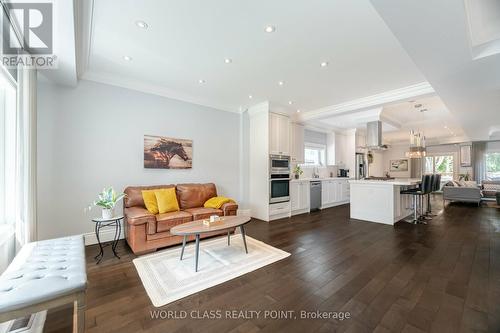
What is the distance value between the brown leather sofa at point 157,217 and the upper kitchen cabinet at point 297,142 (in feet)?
10.1

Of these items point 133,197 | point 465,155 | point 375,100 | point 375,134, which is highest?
point 375,100

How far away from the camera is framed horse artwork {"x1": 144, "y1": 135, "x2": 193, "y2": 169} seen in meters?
4.05

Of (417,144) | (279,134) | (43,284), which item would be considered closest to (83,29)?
(43,284)

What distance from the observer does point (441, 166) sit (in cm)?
1081

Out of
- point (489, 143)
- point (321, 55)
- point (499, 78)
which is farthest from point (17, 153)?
point (489, 143)

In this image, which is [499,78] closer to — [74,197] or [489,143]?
[74,197]

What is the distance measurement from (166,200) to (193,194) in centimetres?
63

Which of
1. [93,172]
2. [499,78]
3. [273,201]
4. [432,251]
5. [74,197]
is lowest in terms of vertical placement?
[432,251]

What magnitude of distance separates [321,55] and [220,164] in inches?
128

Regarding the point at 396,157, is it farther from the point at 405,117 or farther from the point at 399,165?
→ the point at 405,117

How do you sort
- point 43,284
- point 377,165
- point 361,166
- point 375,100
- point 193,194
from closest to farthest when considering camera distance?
1. point 43,284
2. point 193,194
3. point 375,100
4. point 361,166
5. point 377,165

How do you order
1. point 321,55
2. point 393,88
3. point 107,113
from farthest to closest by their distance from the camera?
1. point 393,88
2. point 107,113
3. point 321,55

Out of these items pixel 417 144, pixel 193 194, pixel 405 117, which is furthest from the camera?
pixel 405 117

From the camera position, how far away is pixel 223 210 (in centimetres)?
389
